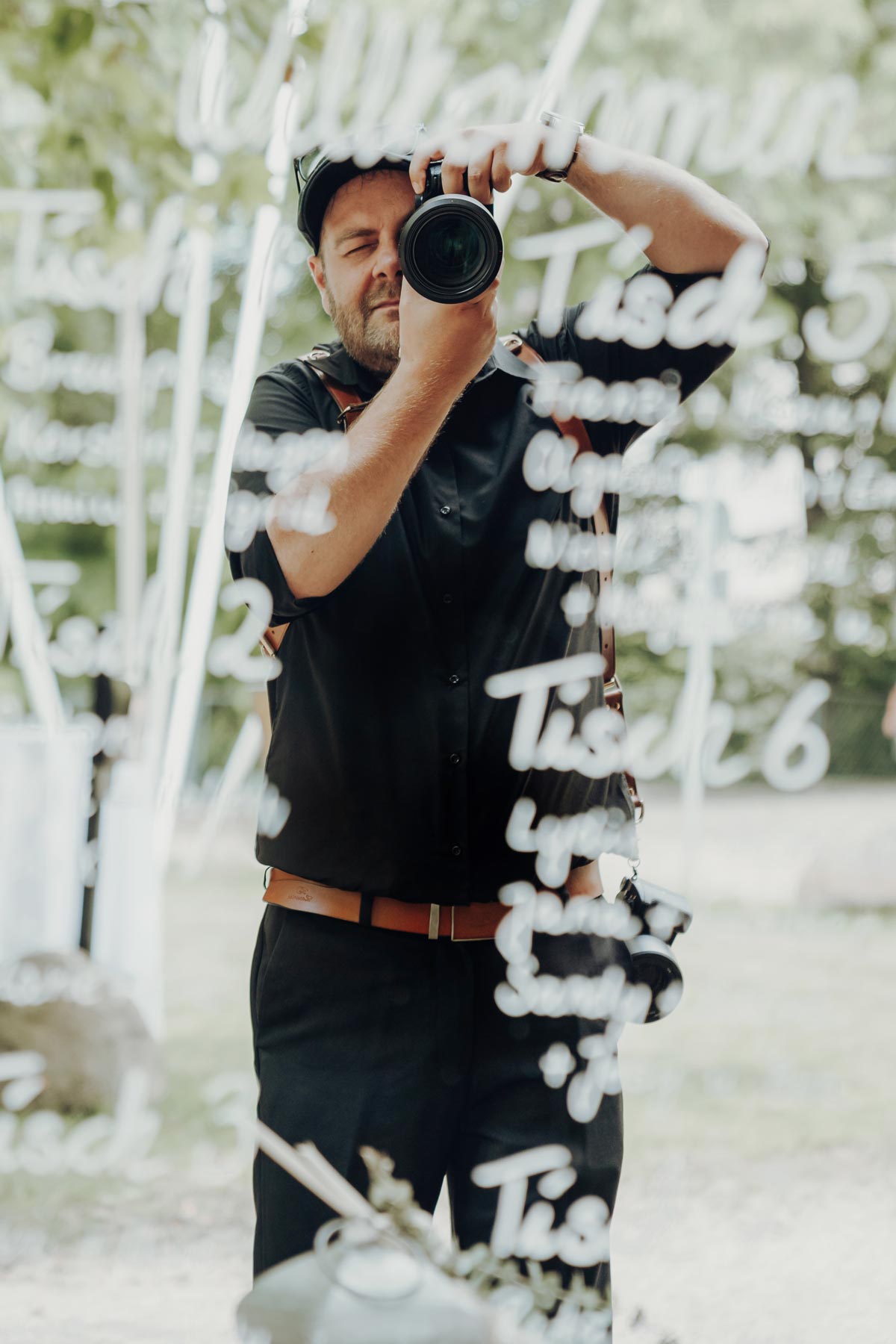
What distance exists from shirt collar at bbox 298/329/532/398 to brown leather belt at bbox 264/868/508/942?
1.59 feet

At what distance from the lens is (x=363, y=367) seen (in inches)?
53.7

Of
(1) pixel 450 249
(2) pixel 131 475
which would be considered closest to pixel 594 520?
(1) pixel 450 249

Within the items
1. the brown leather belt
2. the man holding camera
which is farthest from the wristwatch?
the brown leather belt

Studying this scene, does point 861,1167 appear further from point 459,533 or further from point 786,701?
point 459,533

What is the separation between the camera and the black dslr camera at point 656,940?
1476 millimetres

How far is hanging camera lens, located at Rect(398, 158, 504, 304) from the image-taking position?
3.70 feet

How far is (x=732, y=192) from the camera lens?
2518 mm

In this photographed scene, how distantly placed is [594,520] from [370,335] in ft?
0.97

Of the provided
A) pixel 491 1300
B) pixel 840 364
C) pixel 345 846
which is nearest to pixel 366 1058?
pixel 345 846

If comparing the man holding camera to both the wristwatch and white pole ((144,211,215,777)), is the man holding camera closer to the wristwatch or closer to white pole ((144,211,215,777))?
the wristwatch

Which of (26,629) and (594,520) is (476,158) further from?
(26,629)

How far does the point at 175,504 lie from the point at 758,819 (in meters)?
1.26

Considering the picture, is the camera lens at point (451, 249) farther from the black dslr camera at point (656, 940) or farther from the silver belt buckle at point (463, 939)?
the black dslr camera at point (656, 940)

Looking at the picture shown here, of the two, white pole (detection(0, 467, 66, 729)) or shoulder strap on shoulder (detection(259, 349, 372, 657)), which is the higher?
shoulder strap on shoulder (detection(259, 349, 372, 657))
